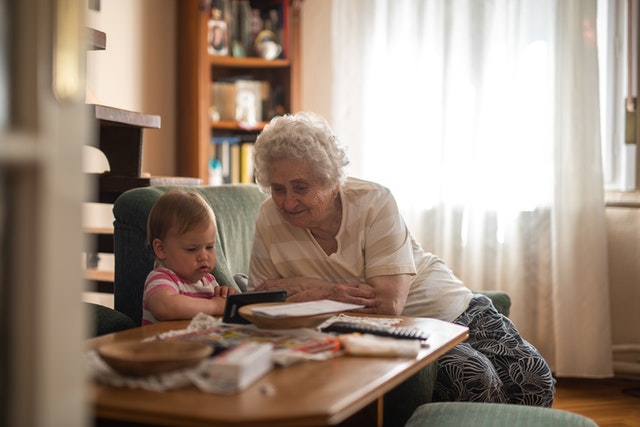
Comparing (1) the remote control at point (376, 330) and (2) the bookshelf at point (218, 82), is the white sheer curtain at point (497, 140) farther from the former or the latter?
(1) the remote control at point (376, 330)

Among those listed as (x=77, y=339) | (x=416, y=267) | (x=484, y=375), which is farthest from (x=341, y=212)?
(x=77, y=339)

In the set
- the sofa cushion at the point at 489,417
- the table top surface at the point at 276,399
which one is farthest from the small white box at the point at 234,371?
the sofa cushion at the point at 489,417

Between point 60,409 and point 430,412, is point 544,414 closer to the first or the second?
point 430,412

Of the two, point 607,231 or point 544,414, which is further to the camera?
point 607,231

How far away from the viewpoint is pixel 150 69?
417 cm

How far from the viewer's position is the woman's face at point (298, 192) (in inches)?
87.5

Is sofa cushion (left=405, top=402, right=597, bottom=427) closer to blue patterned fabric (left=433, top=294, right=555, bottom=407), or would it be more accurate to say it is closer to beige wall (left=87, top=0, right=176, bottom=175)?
blue patterned fabric (left=433, top=294, right=555, bottom=407)

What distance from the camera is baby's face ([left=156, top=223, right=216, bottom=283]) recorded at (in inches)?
76.7

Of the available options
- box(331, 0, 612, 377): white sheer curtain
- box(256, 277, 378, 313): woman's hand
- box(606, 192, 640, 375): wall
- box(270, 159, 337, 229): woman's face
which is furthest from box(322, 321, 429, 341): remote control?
box(606, 192, 640, 375): wall

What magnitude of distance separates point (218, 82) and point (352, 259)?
7.48ft

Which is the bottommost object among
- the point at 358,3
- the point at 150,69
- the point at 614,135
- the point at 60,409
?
the point at 60,409

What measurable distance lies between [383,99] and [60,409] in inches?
136

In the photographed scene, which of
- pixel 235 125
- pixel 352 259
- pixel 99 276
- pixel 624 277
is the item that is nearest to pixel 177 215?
pixel 352 259

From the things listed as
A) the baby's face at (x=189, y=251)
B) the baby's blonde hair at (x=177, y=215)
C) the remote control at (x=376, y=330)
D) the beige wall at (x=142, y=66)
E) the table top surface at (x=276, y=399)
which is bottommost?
the table top surface at (x=276, y=399)
